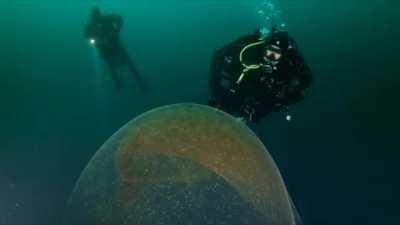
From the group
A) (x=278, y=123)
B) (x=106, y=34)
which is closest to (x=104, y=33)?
(x=106, y=34)

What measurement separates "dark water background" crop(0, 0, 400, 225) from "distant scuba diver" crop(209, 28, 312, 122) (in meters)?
3.40

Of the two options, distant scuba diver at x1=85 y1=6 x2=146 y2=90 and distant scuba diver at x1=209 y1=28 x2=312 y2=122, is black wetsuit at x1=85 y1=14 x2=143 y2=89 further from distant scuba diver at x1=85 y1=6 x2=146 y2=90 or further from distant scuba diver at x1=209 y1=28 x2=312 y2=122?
distant scuba diver at x1=209 y1=28 x2=312 y2=122

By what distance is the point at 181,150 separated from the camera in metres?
2.48

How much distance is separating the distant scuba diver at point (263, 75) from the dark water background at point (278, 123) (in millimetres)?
3401

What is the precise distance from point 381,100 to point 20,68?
50.4 feet

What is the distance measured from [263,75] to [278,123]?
5817 millimetres

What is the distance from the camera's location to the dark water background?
8094 mm

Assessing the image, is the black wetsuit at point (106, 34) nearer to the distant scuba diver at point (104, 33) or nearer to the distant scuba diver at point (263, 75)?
the distant scuba diver at point (104, 33)

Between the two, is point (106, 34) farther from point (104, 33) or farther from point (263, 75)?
point (263, 75)

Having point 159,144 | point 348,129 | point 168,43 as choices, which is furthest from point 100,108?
point 168,43

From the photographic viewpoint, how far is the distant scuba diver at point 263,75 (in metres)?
4.98

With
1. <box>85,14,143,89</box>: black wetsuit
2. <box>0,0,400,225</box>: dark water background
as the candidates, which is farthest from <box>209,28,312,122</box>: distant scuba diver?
<box>85,14,143,89</box>: black wetsuit

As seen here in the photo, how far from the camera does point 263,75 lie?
16.4 ft

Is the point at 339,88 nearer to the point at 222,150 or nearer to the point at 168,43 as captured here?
the point at 222,150
